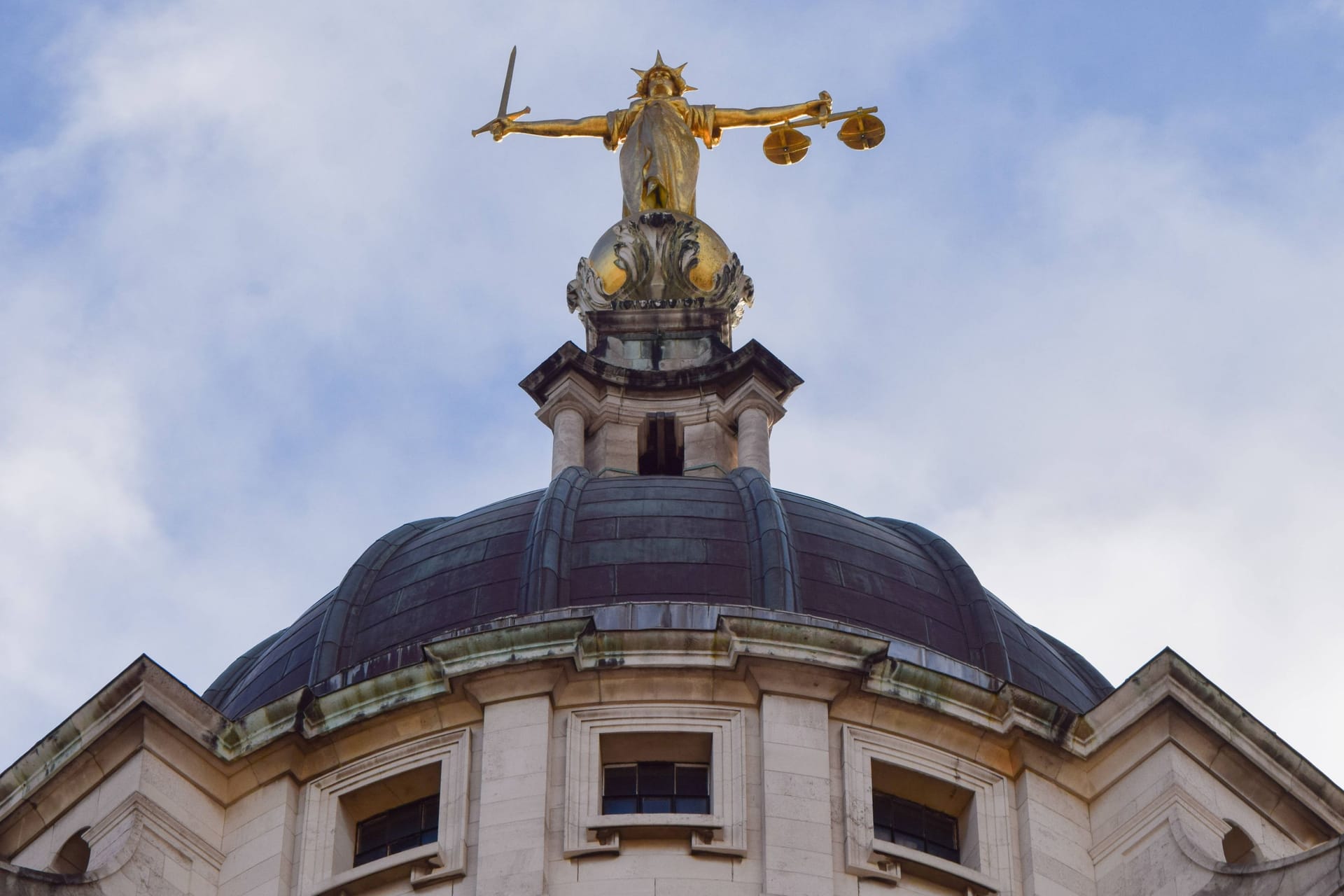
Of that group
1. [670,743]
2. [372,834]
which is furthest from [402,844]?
[670,743]

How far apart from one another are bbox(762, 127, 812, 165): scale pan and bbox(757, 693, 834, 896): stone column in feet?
67.8

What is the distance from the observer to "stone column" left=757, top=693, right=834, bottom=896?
40.7 metres

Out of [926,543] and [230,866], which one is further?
[926,543]

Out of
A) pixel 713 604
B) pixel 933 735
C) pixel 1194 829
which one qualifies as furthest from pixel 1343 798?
pixel 713 604

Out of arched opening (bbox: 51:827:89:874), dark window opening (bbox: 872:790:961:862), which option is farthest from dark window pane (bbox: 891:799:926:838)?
arched opening (bbox: 51:827:89:874)

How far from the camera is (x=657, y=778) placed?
42688mm

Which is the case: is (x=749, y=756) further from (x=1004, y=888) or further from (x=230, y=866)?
(x=230, y=866)

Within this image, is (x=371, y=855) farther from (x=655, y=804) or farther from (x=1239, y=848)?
(x=1239, y=848)

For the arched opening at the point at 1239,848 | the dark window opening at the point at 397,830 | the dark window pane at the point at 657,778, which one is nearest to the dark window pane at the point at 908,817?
the dark window pane at the point at 657,778

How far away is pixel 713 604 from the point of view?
4416 centimetres

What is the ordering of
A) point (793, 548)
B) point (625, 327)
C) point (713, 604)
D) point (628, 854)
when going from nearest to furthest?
1. point (628, 854)
2. point (713, 604)
3. point (793, 548)
4. point (625, 327)

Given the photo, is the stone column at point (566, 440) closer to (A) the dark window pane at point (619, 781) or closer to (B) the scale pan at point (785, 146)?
(B) the scale pan at point (785, 146)

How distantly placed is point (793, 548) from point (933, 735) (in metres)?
5.13

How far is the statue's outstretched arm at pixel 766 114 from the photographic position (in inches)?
2408
